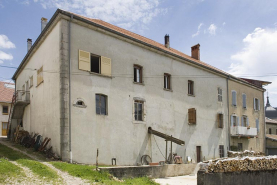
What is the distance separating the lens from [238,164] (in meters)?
12.6

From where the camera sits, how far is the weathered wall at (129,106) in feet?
52.4

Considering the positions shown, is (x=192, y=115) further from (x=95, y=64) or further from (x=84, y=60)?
(x=84, y=60)

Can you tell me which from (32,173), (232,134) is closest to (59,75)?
(32,173)

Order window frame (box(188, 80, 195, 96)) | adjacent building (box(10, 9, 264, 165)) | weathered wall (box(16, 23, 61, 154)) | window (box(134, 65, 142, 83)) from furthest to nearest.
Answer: window frame (box(188, 80, 195, 96))
window (box(134, 65, 142, 83))
weathered wall (box(16, 23, 61, 154))
adjacent building (box(10, 9, 264, 165))

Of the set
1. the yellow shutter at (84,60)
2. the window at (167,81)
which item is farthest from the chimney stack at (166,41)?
the yellow shutter at (84,60)

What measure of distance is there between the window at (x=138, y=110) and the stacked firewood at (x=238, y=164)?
7703 mm

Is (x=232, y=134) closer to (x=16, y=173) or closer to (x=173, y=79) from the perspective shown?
(x=173, y=79)

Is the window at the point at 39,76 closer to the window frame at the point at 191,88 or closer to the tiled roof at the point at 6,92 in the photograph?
the window frame at the point at 191,88

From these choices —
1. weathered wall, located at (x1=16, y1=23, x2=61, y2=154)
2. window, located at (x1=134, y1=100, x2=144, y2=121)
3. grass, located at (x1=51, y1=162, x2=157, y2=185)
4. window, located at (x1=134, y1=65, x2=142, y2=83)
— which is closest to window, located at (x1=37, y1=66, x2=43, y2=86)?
weathered wall, located at (x1=16, y1=23, x2=61, y2=154)

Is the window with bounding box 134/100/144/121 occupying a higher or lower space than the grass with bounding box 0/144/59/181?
higher

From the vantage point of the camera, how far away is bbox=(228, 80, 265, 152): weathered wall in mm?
29047

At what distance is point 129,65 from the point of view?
18.8 m

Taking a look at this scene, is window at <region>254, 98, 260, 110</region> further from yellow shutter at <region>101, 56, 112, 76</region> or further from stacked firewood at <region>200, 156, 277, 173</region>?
yellow shutter at <region>101, 56, 112, 76</region>

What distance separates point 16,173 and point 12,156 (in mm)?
3674
